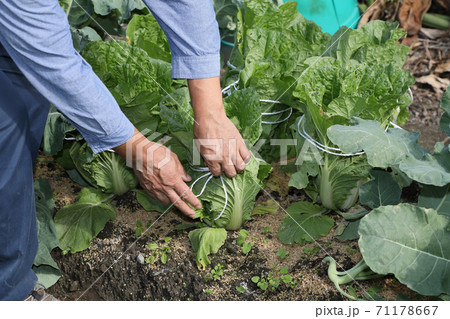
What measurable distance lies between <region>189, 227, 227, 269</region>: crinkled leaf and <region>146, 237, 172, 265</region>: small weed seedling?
0.14m

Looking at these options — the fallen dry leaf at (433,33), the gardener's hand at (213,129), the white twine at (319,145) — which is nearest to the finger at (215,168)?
the gardener's hand at (213,129)

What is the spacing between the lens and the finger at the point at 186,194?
2086 millimetres

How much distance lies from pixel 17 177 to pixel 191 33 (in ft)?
2.91

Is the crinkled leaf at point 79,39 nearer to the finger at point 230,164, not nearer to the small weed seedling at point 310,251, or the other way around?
the finger at point 230,164

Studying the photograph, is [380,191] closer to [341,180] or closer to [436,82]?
[341,180]

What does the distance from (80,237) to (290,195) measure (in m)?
1.04

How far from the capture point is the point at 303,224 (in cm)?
228

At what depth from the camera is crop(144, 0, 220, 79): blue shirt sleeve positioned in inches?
71.4

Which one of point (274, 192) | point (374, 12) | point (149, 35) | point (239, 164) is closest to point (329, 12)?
point (374, 12)

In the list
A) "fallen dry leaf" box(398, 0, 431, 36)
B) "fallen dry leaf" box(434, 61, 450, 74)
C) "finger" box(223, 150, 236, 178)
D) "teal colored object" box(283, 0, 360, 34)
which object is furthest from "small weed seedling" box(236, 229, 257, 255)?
"fallen dry leaf" box(398, 0, 431, 36)

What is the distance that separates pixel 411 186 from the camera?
2.38 m

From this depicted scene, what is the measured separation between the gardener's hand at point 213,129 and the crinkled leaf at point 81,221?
699mm

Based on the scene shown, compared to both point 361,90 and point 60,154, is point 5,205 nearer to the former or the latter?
point 60,154
